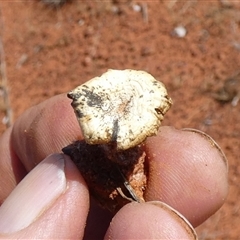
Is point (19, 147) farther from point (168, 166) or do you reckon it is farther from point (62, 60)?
point (62, 60)

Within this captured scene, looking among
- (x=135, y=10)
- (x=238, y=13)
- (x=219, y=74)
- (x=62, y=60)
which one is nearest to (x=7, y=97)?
(x=62, y=60)

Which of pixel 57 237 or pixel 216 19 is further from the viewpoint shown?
pixel 216 19

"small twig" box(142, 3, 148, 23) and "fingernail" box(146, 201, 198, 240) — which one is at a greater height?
"small twig" box(142, 3, 148, 23)

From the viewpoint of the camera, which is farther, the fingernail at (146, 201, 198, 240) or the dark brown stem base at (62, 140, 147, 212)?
the dark brown stem base at (62, 140, 147, 212)

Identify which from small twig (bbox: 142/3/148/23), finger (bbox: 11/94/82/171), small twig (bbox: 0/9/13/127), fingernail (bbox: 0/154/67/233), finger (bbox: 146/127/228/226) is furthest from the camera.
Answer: small twig (bbox: 142/3/148/23)

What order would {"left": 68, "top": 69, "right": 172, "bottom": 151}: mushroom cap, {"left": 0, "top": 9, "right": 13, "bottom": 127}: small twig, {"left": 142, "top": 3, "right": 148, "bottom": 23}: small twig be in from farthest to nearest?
{"left": 142, "top": 3, "right": 148, "bottom": 23}: small twig, {"left": 0, "top": 9, "right": 13, "bottom": 127}: small twig, {"left": 68, "top": 69, "right": 172, "bottom": 151}: mushroom cap

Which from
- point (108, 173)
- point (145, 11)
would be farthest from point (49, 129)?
point (145, 11)

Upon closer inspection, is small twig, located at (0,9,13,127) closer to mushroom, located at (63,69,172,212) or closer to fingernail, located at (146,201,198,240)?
mushroom, located at (63,69,172,212)

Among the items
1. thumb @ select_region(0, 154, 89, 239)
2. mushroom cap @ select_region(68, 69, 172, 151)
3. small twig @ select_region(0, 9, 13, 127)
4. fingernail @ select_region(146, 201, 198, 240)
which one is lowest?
small twig @ select_region(0, 9, 13, 127)

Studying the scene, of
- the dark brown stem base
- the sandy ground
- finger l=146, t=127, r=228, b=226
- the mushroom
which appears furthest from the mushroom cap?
the sandy ground
